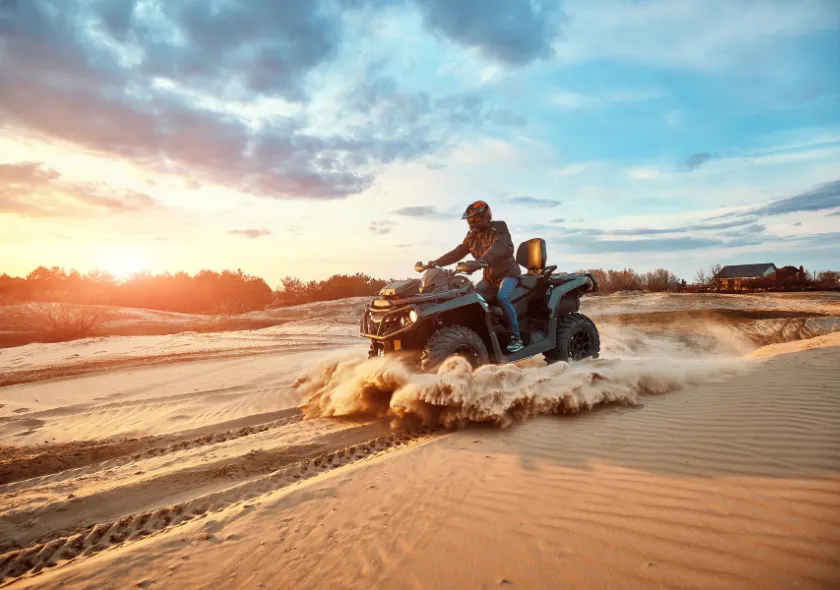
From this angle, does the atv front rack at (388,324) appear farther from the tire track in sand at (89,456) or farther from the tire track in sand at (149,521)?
the tire track in sand at (149,521)

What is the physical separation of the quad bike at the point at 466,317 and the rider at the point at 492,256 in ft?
0.58

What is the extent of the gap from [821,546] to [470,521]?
1.75 m

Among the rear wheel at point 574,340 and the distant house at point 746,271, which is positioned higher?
the distant house at point 746,271

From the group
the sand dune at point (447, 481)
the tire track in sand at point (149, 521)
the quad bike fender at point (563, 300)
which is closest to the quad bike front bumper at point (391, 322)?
the sand dune at point (447, 481)

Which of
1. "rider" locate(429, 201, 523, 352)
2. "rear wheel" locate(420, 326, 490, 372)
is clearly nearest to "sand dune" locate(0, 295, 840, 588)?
"rear wheel" locate(420, 326, 490, 372)

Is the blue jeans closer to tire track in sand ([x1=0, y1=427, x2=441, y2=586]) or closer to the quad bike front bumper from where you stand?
the quad bike front bumper

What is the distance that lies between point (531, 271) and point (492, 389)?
3.34 metres

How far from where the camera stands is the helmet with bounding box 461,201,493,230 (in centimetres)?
702

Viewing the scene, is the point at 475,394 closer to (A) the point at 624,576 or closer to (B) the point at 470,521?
(B) the point at 470,521

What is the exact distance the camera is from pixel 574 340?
825cm

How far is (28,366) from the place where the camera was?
35.4 feet

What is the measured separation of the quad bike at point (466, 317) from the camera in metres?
5.95

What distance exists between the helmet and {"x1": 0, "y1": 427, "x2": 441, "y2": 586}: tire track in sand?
3.84 metres

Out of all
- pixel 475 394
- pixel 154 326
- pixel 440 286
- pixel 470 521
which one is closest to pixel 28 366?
pixel 154 326
